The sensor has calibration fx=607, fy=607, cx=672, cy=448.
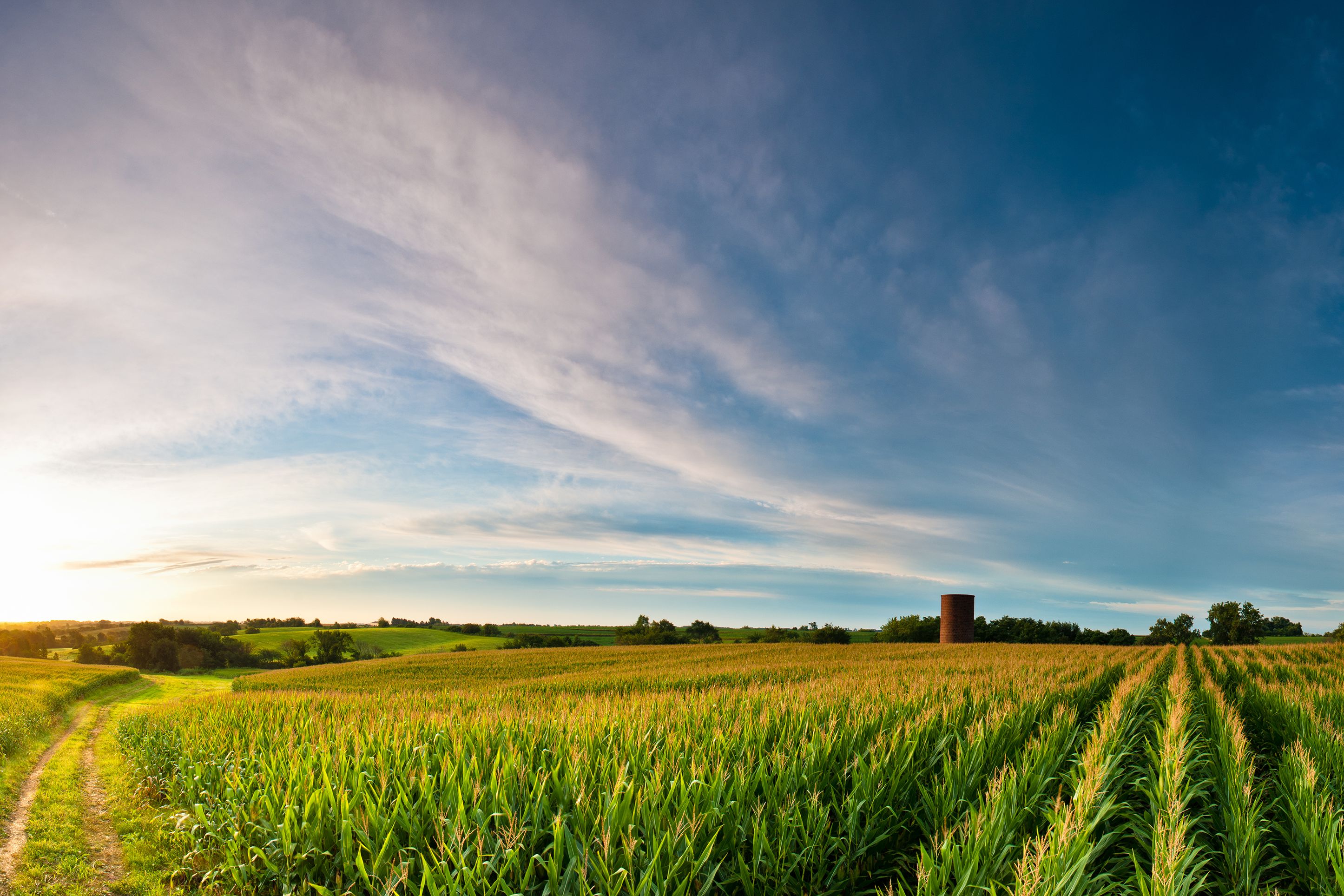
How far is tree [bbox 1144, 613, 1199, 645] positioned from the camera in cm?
8825

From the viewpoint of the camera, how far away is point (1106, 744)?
26.5ft

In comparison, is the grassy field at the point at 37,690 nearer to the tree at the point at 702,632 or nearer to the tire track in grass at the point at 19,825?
the tire track in grass at the point at 19,825

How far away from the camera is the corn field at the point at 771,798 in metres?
4.36

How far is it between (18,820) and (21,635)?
9935cm

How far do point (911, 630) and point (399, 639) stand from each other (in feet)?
269

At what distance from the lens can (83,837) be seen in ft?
35.7

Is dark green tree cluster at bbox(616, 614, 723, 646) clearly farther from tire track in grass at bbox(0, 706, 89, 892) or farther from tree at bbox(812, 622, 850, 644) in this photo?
tire track in grass at bbox(0, 706, 89, 892)

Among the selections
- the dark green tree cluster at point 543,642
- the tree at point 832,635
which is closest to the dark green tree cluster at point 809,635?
the tree at point 832,635

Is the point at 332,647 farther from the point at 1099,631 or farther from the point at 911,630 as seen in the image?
the point at 1099,631

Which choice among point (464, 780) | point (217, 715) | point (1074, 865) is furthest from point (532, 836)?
point (217, 715)

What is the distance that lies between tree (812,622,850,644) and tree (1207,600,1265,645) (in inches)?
2139

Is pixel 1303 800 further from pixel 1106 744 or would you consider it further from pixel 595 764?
pixel 595 764

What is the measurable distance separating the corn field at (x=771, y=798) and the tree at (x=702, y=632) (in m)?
78.7

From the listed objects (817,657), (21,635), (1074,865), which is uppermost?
(1074,865)
